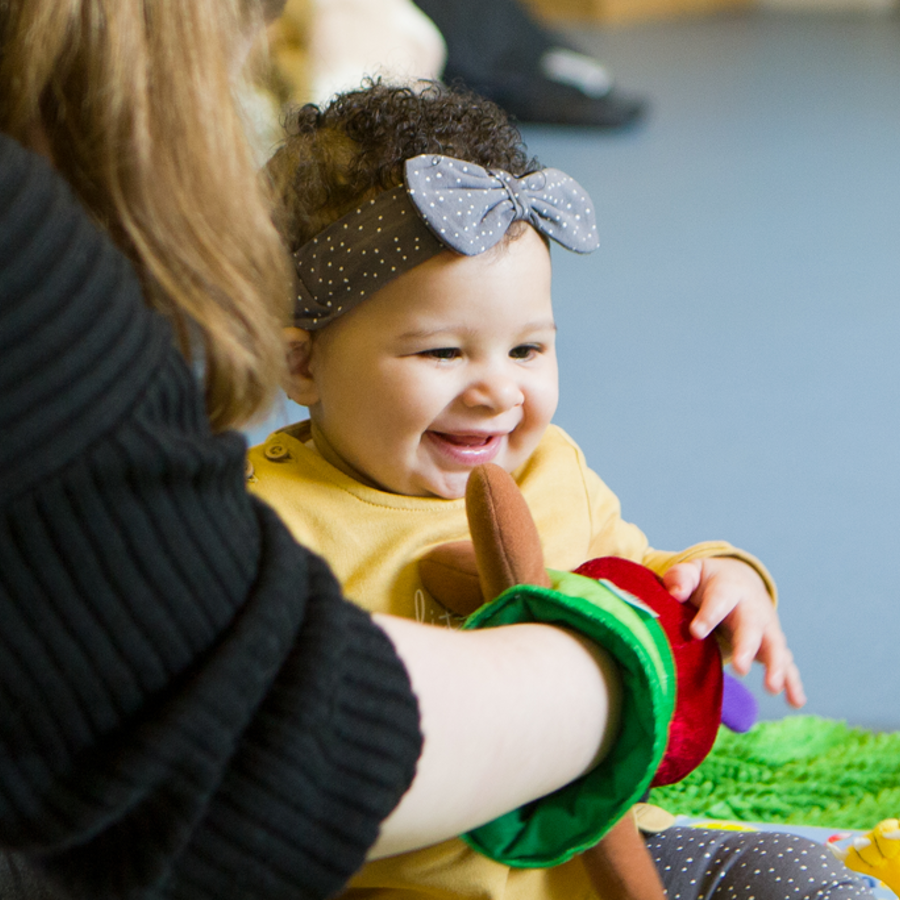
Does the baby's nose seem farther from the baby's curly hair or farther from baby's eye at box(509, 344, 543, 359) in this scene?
the baby's curly hair

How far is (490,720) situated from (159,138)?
0.30 m

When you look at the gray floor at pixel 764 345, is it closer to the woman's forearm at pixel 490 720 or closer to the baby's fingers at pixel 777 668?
the baby's fingers at pixel 777 668

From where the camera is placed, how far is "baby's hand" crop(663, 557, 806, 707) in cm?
78

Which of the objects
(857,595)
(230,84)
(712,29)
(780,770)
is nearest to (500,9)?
(712,29)

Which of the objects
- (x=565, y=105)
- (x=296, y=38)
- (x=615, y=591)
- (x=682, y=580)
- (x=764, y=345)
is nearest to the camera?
(x=615, y=591)

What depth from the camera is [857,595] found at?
1.48 metres

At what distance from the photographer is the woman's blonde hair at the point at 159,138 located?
49 centimetres

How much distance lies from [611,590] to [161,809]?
0.95ft

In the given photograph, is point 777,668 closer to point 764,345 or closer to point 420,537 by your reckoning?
point 420,537

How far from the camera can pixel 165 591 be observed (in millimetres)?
423

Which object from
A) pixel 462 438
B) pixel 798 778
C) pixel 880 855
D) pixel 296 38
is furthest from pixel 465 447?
pixel 296 38

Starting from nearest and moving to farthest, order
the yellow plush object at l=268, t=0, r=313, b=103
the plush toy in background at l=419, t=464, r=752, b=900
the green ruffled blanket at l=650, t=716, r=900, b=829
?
the plush toy in background at l=419, t=464, r=752, b=900, the green ruffled blanket at l=650, t=716, r=900, b=829, the yellow plush object at l=268, t=0, r=313, b=103

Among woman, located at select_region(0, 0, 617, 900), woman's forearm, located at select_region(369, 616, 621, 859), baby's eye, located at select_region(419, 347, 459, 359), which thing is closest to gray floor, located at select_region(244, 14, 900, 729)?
baby's eye, located at select_region(419, 347, 459, 359)

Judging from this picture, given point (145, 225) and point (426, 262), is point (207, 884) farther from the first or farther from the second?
point (426, 262)
